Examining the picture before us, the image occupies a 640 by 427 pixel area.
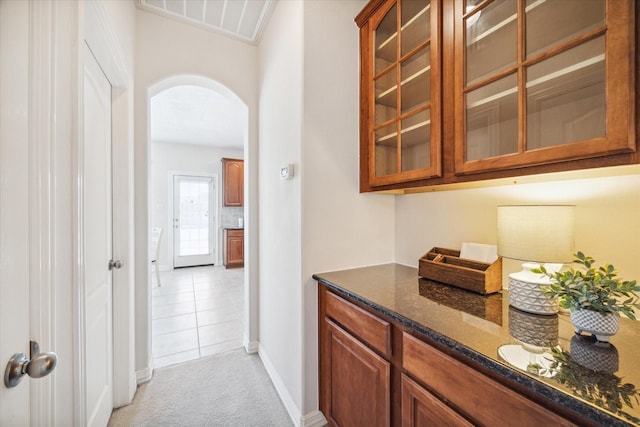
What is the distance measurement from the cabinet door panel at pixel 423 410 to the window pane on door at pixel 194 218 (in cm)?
592

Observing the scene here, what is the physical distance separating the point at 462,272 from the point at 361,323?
1.76 ft

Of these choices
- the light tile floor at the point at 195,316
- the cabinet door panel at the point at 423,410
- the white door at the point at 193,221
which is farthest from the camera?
the white door at the point at 193,221

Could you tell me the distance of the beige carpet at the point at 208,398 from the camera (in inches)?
62.6

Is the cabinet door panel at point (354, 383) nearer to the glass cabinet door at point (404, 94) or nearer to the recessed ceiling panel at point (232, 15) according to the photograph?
the glass cabinet door at point (404, 94)

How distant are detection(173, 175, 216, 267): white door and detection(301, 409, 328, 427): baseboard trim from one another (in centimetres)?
520

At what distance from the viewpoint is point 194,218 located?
5949mm

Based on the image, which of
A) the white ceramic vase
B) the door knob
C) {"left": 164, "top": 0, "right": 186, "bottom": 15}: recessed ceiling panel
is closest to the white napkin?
the white ceramic vase

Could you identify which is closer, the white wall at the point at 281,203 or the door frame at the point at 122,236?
the white wall at the point at 281,203

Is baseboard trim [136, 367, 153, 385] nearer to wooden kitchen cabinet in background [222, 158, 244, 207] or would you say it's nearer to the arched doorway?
the arched doorway

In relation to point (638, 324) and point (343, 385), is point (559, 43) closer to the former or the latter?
point (638, 324)

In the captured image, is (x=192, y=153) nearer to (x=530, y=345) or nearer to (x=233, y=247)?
(x=233, y=247)

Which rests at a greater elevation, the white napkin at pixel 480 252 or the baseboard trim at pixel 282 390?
the white napkin at pixel 480 252

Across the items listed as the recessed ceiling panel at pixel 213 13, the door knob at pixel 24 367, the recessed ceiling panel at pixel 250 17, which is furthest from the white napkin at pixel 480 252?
the recessed ceiling panel at pixel 213 13

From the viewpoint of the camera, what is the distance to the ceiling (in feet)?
6.21
